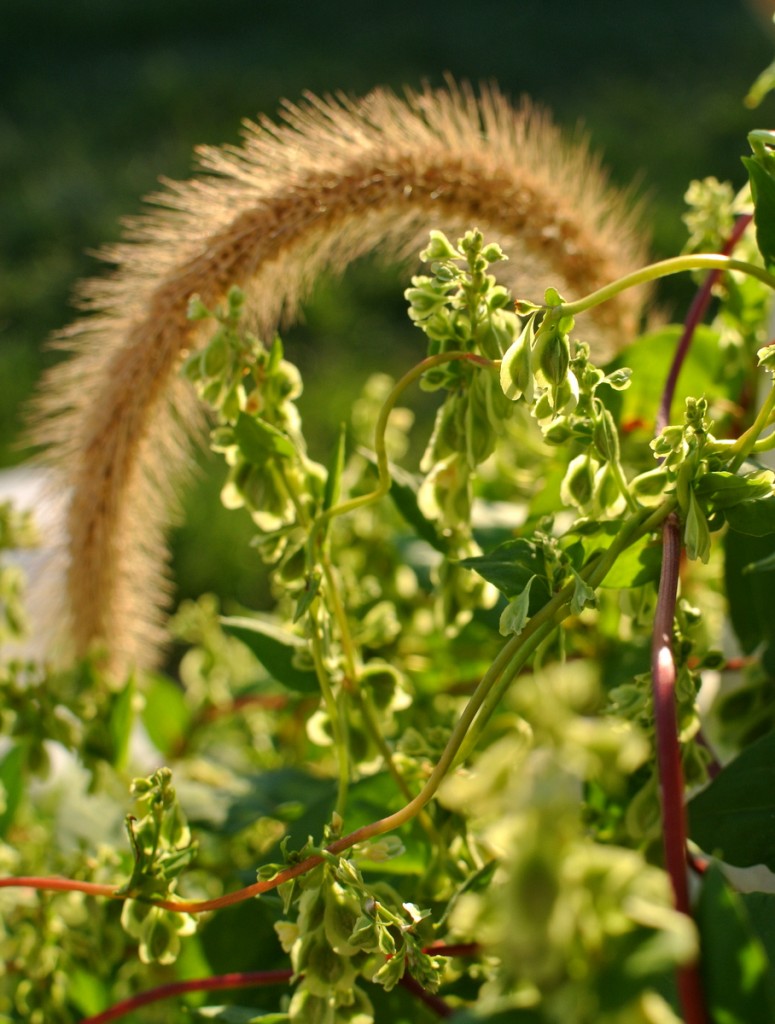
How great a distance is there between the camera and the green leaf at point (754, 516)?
1.15 ft

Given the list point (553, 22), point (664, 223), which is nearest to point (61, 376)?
point (664, 223)

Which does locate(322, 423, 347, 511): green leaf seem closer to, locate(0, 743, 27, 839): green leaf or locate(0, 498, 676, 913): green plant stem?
locate(0, 498, 676, 913): green plant stem

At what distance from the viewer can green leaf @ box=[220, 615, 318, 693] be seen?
0.48 metres

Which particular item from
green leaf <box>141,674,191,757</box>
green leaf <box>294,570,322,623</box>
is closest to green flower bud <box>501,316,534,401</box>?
green leaf <box>294,570,322,623</box>

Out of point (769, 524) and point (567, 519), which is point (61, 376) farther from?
point (769, 524)

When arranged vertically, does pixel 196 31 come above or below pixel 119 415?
above

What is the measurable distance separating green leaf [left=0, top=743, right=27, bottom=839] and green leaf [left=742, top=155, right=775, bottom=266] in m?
0.44

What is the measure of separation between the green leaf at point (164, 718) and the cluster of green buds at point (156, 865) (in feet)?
1.23

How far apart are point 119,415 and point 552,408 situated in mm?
252

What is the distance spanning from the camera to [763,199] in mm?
394

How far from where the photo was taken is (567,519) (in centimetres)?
63

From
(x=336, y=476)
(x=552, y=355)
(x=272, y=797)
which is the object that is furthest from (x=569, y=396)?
(x=272, y=797)

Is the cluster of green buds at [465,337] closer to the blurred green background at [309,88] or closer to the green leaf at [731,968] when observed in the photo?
the green leaf at [731,968]

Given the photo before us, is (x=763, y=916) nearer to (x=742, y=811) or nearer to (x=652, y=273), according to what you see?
(x=742, y=811)
